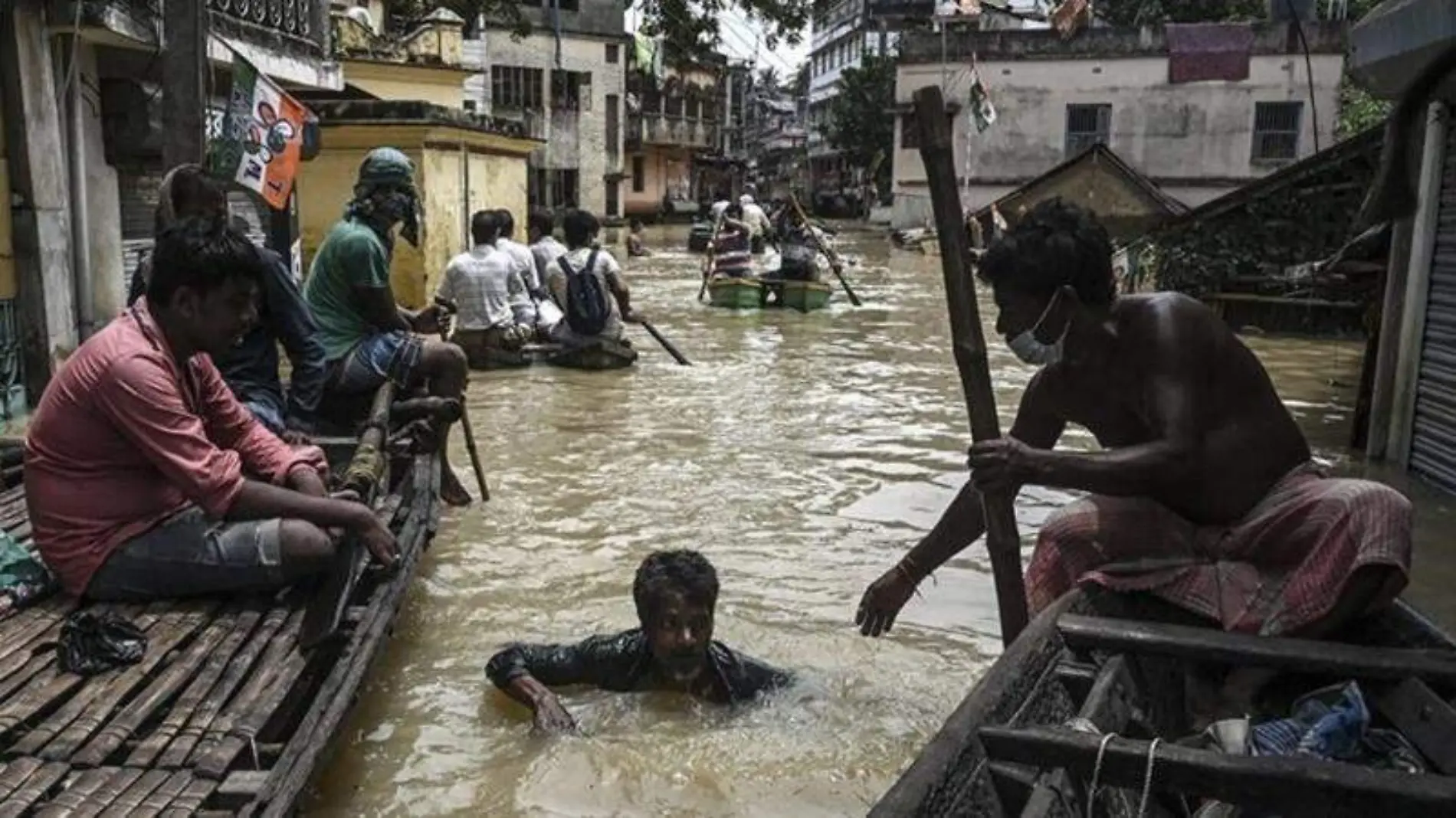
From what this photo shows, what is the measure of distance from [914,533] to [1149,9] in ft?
106

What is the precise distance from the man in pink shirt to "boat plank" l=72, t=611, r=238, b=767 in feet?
0.85

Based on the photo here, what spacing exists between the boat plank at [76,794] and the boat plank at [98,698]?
0.42ft

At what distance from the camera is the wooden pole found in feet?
10.4

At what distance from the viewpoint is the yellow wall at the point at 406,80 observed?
731 inches

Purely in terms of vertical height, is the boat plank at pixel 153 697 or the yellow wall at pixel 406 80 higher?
the yellow wall at pixel 406 80

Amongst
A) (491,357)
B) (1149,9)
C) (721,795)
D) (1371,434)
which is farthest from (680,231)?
(721,795)

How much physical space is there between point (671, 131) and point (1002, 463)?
158 feet

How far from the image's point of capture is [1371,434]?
8617mm

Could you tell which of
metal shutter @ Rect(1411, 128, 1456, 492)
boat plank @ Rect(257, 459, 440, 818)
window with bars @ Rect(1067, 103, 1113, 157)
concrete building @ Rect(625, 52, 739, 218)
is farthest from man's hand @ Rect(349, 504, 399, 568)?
concrete building @ Rect(625, 52, 739, 218)

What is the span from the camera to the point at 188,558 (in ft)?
12.9

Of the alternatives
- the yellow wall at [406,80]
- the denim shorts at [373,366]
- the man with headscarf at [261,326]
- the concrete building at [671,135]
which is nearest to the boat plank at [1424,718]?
the man with headscarf at [261,326]

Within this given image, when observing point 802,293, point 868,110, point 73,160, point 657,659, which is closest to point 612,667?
point 657,659

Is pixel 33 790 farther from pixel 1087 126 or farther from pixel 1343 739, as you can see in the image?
pixel 1087 126

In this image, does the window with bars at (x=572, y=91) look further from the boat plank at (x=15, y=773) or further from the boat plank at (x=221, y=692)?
the boat plank at (x=15, y=773)
